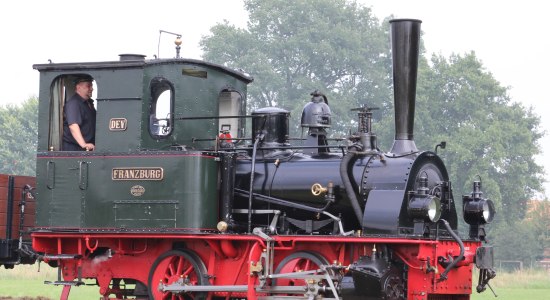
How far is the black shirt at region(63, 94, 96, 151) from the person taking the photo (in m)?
13.8

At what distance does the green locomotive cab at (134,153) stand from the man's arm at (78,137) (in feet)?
0.54

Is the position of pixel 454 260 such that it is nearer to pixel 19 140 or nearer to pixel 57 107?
pixel 57 107

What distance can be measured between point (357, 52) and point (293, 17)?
460 cm

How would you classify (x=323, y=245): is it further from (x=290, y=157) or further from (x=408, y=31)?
(x=408, y=31)

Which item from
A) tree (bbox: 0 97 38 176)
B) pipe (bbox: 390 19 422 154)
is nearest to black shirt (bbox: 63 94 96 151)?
pipe (bbox: 390 19 422 154)

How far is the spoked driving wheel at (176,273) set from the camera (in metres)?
13.3

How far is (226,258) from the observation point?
1337 centimetres

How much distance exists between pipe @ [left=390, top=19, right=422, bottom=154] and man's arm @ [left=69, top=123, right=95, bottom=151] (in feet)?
13.6

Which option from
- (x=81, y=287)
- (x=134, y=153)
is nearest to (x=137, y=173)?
(x=134, y=153)

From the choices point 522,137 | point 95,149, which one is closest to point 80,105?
point 95,149

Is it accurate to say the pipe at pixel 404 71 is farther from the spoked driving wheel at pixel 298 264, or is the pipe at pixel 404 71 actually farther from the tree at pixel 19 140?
the tree at pixel 19 140

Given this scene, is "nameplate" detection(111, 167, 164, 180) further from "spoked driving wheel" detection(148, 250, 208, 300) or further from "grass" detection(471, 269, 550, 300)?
"grass" detection(471, 269, 550, 300)

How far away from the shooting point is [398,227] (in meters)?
11.8

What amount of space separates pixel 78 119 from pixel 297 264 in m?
3.68
